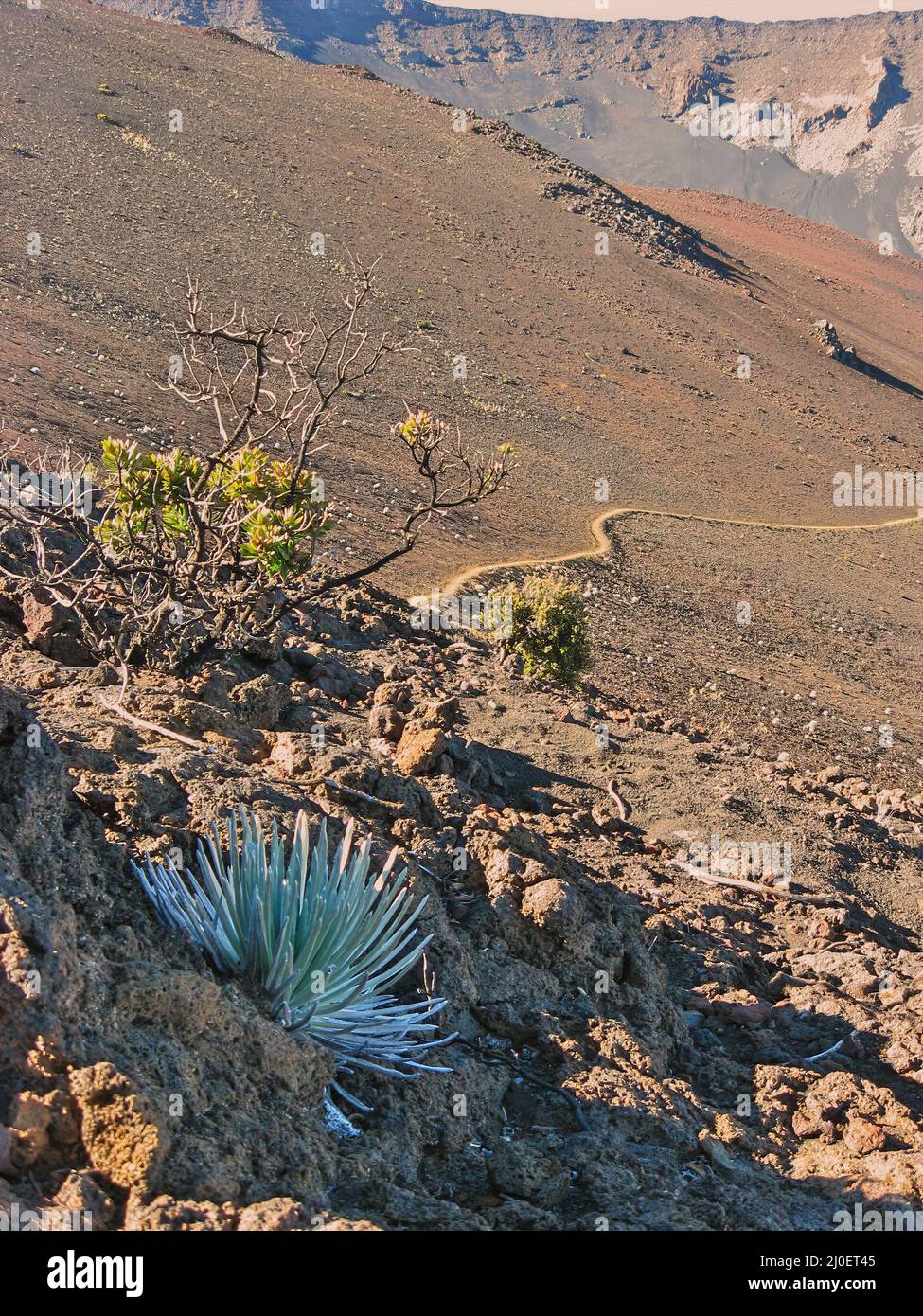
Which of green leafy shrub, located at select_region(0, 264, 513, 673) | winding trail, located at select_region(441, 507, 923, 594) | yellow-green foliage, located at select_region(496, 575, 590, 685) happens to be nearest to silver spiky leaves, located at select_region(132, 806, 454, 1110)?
green leafy shrub, located at select_region(0, 264, 513, 673)

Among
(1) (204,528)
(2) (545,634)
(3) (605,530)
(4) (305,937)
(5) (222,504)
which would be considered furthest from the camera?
(3) (605,530)

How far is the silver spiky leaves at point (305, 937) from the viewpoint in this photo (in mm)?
2852

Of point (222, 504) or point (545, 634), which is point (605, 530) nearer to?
point (545, 634)

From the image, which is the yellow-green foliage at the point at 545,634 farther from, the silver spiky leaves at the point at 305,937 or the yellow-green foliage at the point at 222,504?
the silver spiky leaves at the point at 305,937

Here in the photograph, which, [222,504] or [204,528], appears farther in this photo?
[222,504]

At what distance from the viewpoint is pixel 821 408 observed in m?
31.8

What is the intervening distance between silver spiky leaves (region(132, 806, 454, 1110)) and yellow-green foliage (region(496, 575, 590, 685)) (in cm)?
648

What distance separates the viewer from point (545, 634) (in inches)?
377

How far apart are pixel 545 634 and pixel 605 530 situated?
349 inches

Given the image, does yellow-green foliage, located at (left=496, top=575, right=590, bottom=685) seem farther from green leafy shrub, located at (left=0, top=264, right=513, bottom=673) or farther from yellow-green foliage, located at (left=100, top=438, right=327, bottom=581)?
yellow-green foliage, located at (left=100, top=438, right=327, bottom=581)

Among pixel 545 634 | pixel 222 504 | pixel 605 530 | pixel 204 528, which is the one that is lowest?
pixel 545 634

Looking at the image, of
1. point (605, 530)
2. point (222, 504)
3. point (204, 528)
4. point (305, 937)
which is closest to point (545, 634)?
point (222, 504)

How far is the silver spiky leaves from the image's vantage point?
9.36 feet

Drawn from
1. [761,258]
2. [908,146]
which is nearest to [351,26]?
[908,146]
